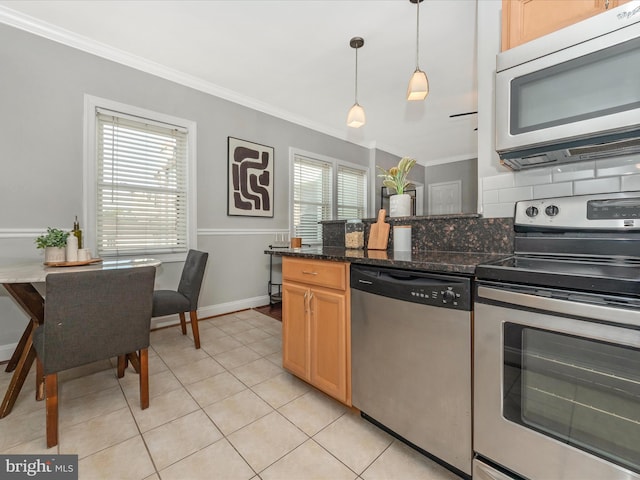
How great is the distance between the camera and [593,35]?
1.05m

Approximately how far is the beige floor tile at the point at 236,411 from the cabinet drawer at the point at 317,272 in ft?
2.55

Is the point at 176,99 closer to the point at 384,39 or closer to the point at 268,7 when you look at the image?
the point at 268,7

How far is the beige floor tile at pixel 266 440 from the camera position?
51.0 inches

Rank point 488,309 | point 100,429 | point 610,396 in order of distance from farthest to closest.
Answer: point 100,429, point 488,309, point 610,396

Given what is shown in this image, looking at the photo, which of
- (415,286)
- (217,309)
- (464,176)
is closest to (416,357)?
(415,286)

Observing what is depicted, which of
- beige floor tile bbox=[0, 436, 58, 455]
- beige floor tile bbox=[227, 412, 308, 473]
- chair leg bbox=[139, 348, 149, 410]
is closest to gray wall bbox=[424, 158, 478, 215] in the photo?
beige floor tile bbox=[227, 412, 308, 473]

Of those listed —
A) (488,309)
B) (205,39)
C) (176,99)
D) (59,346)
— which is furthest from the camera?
(176,99)

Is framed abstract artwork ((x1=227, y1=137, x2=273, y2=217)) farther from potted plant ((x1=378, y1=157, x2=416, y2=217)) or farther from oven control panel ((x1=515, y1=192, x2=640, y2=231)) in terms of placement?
oven control panel ((x1=515, y1=192, x2=640, y2=231))

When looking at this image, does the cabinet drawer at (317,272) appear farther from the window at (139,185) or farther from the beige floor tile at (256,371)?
the window at (139,185)

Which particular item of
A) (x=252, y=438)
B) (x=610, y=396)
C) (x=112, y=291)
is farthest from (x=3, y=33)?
(x=610, y=396)

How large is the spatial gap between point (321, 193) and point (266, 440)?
12.0 ft

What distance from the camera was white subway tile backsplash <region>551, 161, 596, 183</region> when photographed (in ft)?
4.21

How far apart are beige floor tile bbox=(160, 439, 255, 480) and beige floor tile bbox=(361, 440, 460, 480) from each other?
546mm

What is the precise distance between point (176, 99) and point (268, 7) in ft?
4.82
